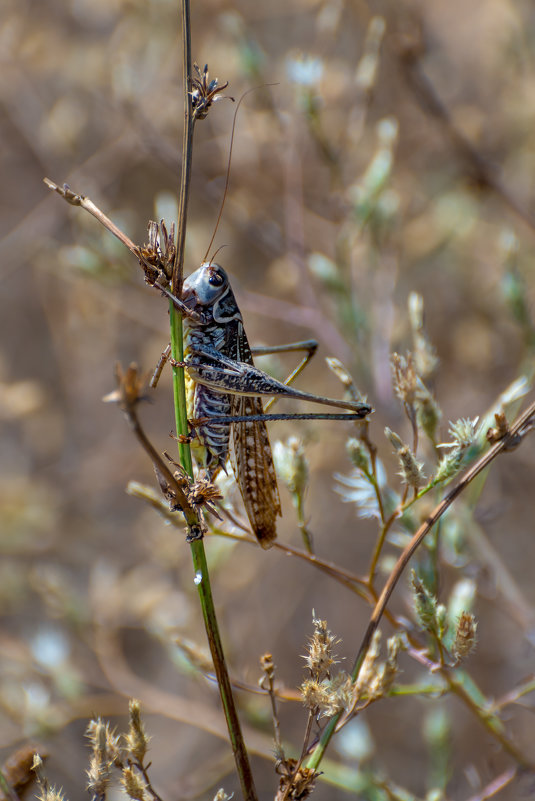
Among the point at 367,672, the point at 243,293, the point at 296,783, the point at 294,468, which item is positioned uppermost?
the point at 243,293

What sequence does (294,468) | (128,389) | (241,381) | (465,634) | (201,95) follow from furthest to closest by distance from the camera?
1. (241,381)
2. (294,468)
3. (465,634)
4. (201,95)
5. (128,389)

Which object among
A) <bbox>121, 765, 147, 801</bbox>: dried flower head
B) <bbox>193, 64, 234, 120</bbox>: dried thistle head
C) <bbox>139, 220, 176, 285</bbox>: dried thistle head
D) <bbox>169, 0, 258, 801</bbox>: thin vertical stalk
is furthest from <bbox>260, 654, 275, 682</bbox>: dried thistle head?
<bbox>193, 64, 234, 120</bbox>: dried thistle head

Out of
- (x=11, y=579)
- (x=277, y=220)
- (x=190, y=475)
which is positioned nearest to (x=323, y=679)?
(x=190, y=475)

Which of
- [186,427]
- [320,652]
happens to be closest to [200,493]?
[186,427]

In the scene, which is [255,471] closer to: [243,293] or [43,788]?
[43,788]

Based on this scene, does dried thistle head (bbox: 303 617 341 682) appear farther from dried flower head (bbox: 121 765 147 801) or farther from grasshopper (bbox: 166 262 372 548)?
grasshopper (bbox: 166 262 372 548)

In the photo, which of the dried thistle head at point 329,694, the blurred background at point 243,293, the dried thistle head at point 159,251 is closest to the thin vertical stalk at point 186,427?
the dried thistle head at point 159,251

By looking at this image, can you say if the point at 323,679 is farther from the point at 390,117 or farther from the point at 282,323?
the point at 390,117
